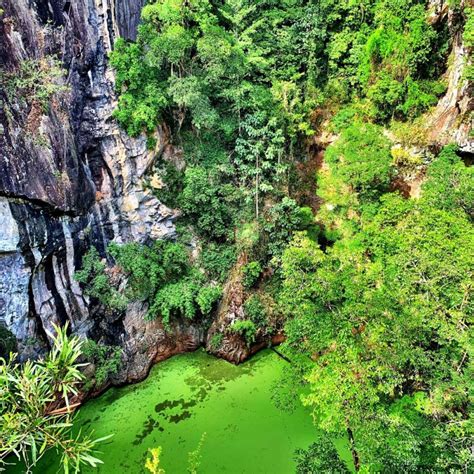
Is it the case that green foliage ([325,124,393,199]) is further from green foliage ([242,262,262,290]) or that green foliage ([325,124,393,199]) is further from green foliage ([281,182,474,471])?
green foliage ([242,262,262,290])

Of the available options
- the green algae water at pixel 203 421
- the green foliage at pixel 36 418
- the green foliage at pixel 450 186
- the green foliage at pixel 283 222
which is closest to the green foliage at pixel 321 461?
the green algae water at pixel 203 421

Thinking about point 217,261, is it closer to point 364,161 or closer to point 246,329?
point 246,329

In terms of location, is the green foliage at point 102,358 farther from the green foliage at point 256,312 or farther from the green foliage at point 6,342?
the green foliage at point 256,312

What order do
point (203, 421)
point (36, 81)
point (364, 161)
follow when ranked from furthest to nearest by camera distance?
point (364, 161), point (203, 421), point (36, 81)

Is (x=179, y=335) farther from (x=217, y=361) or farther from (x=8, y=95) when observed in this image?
(x=8, y=95)

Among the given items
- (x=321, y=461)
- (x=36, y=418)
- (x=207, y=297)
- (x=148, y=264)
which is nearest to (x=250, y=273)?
(x=207, y=297)

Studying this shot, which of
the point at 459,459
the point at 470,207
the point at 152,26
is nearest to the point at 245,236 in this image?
the point at 470,207
